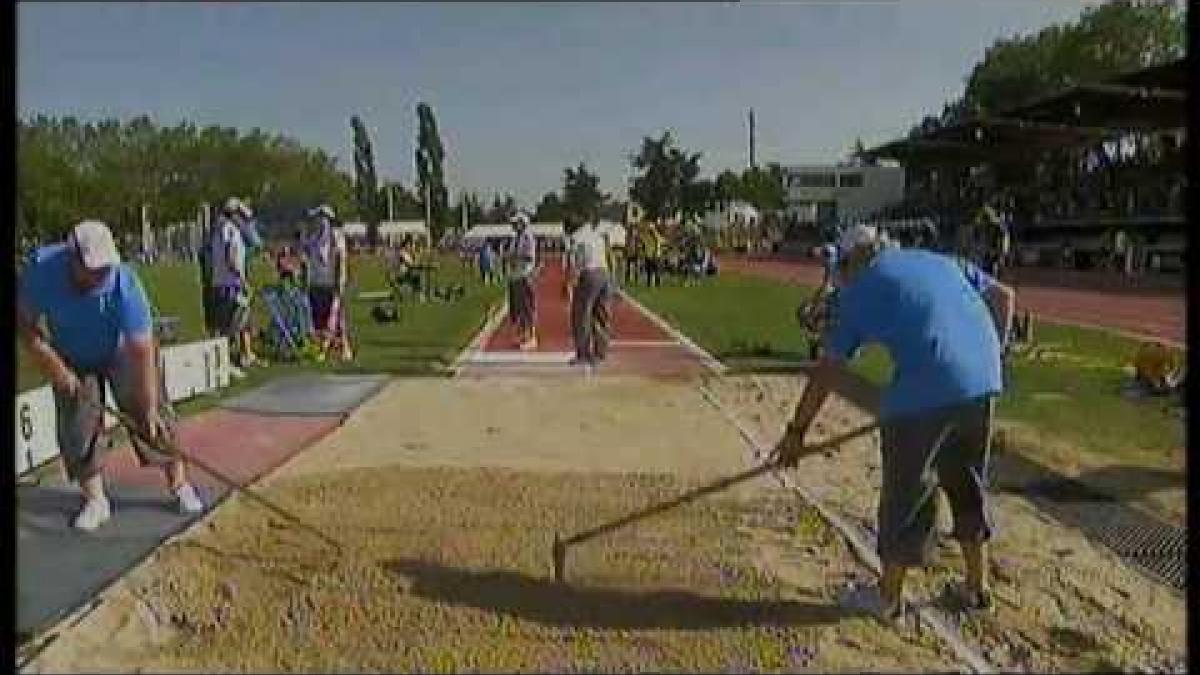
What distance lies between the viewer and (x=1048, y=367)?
15.8m

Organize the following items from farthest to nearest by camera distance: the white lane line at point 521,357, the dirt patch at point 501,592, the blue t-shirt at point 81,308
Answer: the white lane line at point 521,357 < the blue t-shirt at point 81,308 < the dirt patch at point 501,592

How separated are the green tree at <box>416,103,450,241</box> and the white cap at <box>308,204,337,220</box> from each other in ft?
6.28

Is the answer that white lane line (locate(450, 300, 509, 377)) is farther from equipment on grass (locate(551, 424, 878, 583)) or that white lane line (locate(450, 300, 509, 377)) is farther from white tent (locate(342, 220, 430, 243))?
equipment on grass (locate(551, 424, 878, 583))

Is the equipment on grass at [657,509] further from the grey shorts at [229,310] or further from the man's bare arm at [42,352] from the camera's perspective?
the grey shorts at [229,310]

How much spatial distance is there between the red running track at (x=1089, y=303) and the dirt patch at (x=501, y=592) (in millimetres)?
13391

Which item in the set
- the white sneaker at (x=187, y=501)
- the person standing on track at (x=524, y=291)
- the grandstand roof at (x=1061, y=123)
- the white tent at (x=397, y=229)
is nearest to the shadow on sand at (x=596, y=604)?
→ the white sneaker at (x=187, y=501)

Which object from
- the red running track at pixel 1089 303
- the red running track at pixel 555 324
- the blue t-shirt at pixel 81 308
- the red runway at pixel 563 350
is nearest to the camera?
the blue t-shirt at pixel 81 308

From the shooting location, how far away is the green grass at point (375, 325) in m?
11.6

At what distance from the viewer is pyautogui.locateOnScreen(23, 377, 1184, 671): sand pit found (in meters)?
5.13

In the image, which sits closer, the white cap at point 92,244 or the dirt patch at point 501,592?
the dirt patch at point 501,592

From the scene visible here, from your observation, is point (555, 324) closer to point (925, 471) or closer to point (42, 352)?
point (42, 352)

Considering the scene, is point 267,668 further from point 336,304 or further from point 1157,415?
point 336,304

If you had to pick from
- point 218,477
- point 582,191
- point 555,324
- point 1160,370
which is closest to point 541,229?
point 582,191

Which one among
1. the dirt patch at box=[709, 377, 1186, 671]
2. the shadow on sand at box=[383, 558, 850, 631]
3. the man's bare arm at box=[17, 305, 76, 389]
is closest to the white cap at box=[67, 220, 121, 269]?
the man's bare arm at box=[17, 305, 76, 389]
